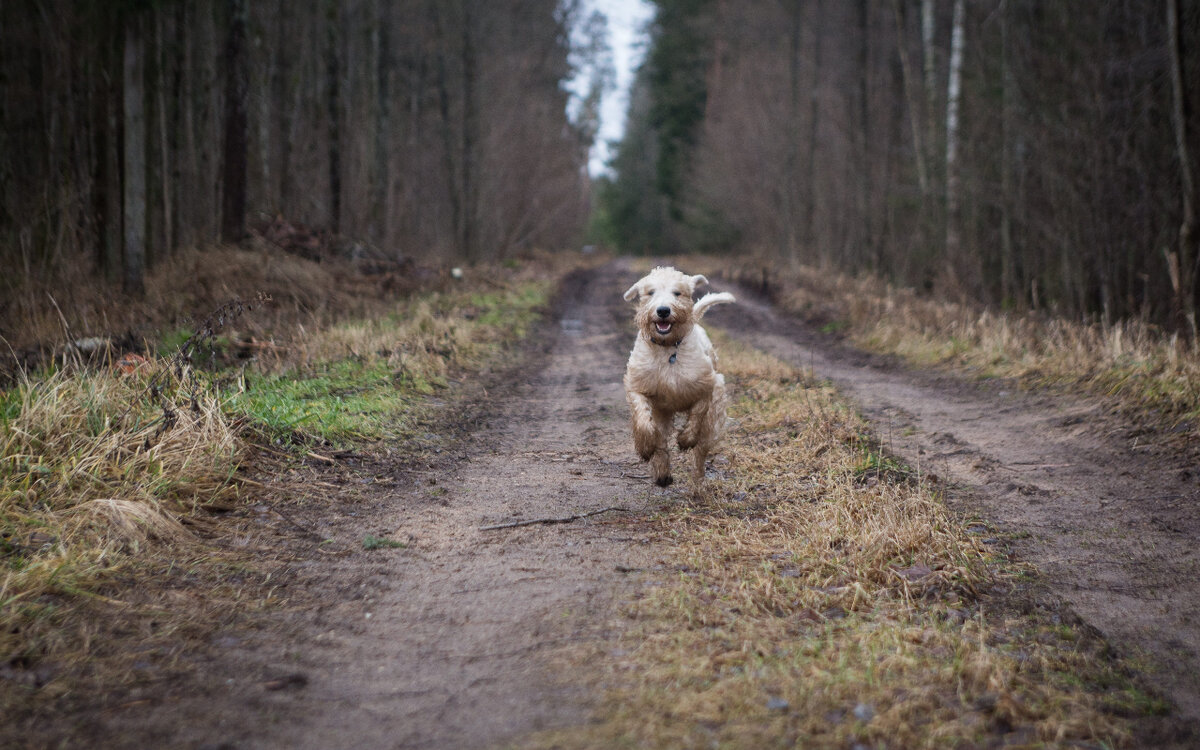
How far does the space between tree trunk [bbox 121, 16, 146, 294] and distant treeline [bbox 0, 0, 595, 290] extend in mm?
27

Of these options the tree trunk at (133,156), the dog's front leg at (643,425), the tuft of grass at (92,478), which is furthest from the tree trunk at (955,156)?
the tuft of grass at (92,478)

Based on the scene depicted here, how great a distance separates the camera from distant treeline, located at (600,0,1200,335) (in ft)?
37.8

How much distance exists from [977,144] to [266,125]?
620 inches

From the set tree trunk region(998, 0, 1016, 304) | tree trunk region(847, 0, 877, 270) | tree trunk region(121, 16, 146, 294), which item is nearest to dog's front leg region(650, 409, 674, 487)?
tree trunk region(121, 16, 146, 294)

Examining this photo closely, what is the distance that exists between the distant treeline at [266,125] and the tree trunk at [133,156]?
3 cm

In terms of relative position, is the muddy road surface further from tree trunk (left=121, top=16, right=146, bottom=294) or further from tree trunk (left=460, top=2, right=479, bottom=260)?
tree trunk (left=460, top=2, right=479, bottom=260)

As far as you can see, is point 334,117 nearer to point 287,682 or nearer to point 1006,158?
point 1006,158

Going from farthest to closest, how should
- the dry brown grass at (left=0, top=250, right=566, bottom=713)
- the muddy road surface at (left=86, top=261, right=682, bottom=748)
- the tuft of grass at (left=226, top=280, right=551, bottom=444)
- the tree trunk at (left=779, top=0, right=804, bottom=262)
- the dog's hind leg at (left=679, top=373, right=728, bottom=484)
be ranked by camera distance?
the tree trunk at (left=779, top=0, right=804, bottom=262) → the tuft of grass at (left=226, top=280, right=551, bottom=444) → the dog's hind leg at (left=679, top=373, right=728, bottom=484) → the dry brown grass at (left=0, top=250, right=566, bottom=713) → the muddy road surface at (left=86, top=261, right=682, bottom=748)

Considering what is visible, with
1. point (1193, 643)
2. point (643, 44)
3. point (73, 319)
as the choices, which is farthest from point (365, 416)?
point (643, 44)

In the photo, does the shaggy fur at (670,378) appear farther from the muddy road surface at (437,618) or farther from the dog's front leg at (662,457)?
the muddy road surface at (437,618)

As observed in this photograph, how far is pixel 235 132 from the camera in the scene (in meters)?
14.5

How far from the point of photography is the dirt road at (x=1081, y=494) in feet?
12.1

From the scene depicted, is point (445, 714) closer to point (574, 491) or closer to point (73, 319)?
point (574, 491)

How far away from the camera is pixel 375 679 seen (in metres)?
3.01
